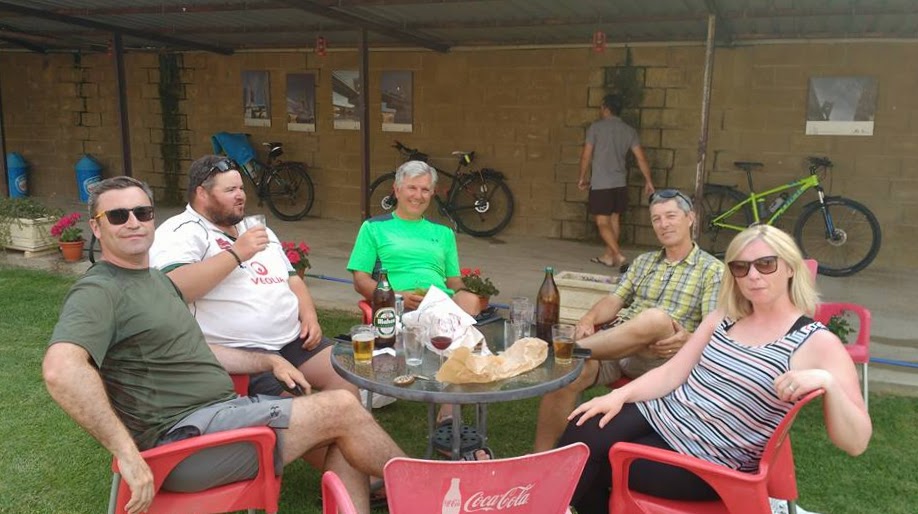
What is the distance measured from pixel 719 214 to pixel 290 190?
15.7ft

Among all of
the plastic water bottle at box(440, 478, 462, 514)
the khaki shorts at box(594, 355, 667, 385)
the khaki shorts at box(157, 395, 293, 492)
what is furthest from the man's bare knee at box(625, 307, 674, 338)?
the plastic water bottle at box(440, 478, 462, 514)

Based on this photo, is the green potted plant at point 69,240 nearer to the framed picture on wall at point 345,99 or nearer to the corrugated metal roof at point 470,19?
the corrugated metal roof at point 470,19

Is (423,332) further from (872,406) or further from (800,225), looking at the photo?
(800,225)

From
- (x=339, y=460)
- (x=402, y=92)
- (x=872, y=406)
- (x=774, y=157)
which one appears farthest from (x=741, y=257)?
(x=402, y=92)

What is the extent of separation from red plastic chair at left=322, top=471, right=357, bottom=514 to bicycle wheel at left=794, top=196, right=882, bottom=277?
5509 mm

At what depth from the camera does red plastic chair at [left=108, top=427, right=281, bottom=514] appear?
172 cm

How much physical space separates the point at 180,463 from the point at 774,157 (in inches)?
242

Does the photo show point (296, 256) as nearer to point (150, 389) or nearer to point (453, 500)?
point (150, 389)

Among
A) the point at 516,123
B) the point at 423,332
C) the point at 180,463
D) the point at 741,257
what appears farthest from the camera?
the point at 516,123

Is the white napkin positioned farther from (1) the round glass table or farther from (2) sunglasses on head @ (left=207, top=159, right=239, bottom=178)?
(2) sunglasses on head @ (left=207, top=159, right=239, bottom=178)

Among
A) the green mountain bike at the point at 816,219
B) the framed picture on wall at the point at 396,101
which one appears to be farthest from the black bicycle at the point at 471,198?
the green mountain bike at the point at 816,219

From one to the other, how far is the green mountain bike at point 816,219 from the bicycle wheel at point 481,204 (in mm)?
2051

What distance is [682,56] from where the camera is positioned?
22.1ft

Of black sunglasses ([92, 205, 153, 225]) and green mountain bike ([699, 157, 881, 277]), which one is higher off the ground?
black sunglasses ([92, 205, 153, 225])
